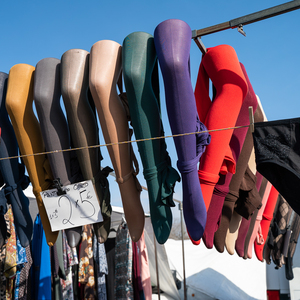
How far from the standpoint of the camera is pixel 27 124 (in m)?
1.56

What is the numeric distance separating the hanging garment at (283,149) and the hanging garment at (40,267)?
2232 millimetres

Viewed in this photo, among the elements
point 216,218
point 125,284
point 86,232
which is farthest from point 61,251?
point 216,218

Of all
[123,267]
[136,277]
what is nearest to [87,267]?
[123,267]

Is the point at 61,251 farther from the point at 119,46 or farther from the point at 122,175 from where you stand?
the point at 119,46

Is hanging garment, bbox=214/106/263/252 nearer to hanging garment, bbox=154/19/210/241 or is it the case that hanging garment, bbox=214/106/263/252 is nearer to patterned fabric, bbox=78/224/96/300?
hanging garment, bbox=154/19/210/241

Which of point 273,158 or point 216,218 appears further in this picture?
point 216,218

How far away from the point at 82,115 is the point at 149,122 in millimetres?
326

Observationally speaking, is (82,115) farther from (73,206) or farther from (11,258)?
(11,258)

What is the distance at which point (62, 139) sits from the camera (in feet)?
5.03

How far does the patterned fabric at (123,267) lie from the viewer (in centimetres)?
327

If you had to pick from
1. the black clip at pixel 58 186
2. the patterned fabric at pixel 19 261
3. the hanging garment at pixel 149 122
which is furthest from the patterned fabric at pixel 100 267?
the hanging garment at pixel 149 122

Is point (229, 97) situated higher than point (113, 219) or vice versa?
point (229, 97)

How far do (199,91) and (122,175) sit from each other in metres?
0.60

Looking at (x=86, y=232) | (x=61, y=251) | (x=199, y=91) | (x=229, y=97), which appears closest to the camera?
(x=229, y=97)
